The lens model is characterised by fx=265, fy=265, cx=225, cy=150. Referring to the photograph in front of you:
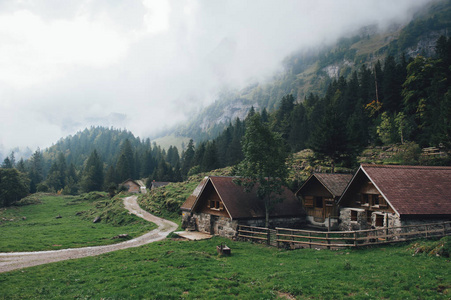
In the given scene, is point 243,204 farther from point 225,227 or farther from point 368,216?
point 368,216

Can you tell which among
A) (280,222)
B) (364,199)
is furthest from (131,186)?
(364,199)

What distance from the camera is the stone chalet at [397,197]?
72.5 ft

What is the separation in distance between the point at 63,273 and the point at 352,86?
8875 centimetres

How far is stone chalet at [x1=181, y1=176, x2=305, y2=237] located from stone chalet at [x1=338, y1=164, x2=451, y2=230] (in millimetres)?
6924

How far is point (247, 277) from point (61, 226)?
133 feet

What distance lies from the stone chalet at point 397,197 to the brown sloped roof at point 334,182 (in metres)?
2.17

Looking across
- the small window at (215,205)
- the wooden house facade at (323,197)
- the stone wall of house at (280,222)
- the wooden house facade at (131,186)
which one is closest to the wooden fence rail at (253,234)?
the stone wall of house at (280,222)

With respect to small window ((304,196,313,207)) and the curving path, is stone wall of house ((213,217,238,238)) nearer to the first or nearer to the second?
the curving path

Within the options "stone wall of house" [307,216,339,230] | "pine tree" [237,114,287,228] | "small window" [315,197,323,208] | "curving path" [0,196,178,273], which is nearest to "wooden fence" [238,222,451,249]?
"pine tree" [237,114,287,228]

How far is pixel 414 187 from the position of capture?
2436cm

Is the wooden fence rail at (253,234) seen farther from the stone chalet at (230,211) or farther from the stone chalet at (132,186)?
the stone chalet at (132,186)

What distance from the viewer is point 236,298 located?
11.3 meters

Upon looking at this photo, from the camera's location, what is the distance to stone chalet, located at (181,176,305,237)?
97.6ft

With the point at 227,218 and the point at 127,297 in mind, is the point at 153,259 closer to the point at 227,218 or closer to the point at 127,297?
the point at 127,297
